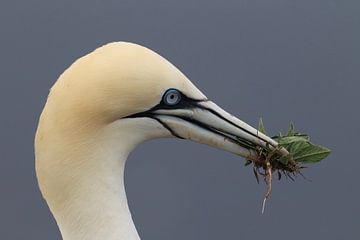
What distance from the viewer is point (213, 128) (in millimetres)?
4586

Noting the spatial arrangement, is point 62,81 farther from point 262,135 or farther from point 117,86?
point 262,135

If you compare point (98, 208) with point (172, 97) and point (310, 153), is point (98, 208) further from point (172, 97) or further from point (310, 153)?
point (310, 153)

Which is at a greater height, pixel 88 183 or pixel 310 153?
pixel 310 153

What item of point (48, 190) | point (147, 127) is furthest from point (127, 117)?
point (48, 190)

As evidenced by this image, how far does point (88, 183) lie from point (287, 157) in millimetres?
784

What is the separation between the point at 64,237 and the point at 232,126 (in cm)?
76

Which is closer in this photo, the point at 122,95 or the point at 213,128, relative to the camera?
the point at 122,95

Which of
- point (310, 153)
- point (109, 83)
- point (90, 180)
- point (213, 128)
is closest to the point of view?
point (109, 83)

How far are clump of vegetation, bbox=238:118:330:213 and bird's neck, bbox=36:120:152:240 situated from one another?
0.49 metres

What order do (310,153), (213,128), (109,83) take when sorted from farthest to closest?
(310,153) → (213,128) → (109,83)

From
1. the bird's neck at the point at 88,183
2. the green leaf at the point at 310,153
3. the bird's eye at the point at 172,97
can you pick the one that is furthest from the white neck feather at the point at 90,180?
the green leaf at the point at 310,153

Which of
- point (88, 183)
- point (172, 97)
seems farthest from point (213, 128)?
point (88, 183)

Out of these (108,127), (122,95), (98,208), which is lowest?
(98,208)

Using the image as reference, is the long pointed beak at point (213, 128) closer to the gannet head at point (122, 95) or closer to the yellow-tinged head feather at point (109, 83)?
the gannet head at point (122, 95)
